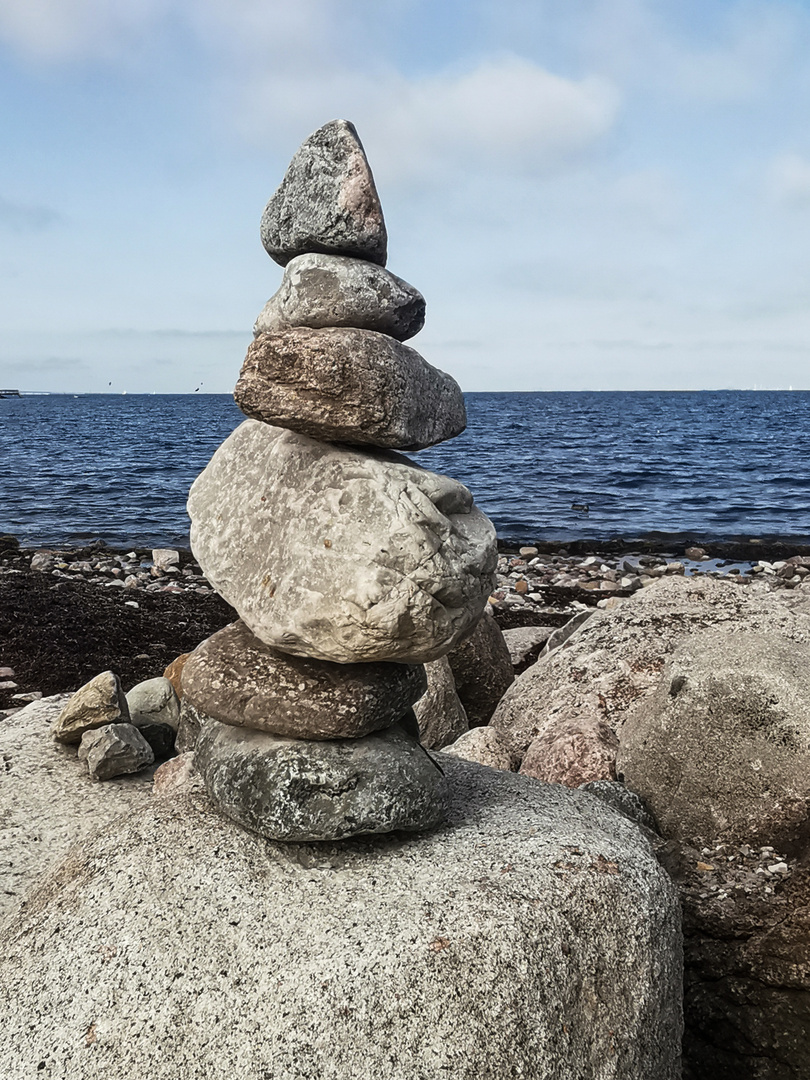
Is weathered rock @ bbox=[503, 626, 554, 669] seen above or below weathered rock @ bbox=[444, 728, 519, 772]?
below

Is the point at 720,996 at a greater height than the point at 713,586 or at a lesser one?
lesser

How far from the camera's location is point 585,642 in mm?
7617

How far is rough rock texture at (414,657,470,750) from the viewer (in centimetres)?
725

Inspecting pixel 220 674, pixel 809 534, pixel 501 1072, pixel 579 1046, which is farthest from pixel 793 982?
pixel 809 534

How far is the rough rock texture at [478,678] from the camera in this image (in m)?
8.52

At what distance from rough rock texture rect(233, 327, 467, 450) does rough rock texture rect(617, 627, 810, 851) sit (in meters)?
2.76

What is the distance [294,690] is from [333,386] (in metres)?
1.37

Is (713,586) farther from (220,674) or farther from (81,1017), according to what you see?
(81,1017)

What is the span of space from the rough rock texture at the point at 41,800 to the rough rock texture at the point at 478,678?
3144mm

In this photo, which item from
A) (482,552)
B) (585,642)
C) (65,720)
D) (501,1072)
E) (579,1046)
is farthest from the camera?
(585,642)

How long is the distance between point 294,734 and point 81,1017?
1.34 meters

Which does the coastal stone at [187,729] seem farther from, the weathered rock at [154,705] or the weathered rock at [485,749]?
the weathered rock at [485,749]

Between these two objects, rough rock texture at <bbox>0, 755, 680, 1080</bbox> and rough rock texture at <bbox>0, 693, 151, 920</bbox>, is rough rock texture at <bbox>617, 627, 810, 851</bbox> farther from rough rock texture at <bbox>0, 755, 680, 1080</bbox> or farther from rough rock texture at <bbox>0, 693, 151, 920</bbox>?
rough rock texture at <bbox>0, 693, 151, 920</bbox>

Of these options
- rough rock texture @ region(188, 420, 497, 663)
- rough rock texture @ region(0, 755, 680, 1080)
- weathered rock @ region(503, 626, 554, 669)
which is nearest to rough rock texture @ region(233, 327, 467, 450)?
rough rock texture @ region(188, 420, 497, 663)
